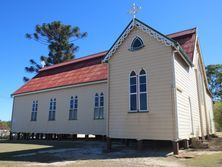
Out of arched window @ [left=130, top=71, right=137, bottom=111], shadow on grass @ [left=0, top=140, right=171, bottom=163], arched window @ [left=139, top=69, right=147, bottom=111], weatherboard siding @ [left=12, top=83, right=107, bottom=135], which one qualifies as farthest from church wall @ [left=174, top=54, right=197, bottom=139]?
weatherboard siding @ [left=12, top=83, right=107, bottom=135]

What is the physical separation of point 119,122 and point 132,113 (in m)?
1.05

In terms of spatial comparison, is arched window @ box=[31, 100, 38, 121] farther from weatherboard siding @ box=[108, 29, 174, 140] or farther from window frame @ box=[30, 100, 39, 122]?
weatherboard siding @ box=[108, 29, 174, 140]

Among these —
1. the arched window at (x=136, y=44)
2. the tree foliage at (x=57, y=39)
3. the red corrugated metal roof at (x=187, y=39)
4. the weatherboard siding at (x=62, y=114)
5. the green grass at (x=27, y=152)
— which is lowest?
Answer: the green grass at (x=27, y=152)

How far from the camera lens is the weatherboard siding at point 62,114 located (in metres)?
19.5

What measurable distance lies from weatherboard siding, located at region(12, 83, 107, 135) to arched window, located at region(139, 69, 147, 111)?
19.2 ft

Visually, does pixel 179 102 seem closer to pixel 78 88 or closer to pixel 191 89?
pixel 191 89

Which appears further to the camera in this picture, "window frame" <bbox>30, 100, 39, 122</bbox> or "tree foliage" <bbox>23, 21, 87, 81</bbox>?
"tree foliage" <bbox>23, 21, 87, 81</bbox>

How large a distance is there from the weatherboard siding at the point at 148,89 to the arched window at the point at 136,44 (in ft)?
0.72

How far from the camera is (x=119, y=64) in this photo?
14664 millimetres

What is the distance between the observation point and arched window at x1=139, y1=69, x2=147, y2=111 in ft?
42.8

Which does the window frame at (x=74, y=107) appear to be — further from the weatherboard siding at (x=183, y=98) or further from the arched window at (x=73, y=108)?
the weatherboard siding at (x=183, y=98)

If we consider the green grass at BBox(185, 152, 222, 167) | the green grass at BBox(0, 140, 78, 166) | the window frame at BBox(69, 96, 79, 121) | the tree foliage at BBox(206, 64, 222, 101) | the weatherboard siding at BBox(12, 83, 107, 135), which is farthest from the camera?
the tree foliage at BBox(206, 64, 222, 101)

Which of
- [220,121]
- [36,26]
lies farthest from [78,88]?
[36,26]

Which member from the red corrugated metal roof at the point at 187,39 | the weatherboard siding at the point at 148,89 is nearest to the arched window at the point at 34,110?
the weatherboard siding at the point at 148,89
